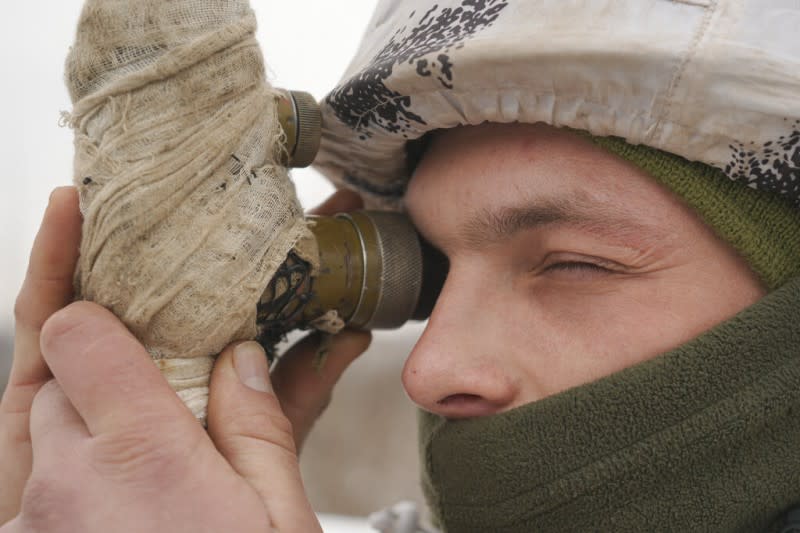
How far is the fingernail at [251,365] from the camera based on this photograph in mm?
785

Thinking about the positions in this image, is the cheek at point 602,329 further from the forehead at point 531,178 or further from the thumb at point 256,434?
the thumb at point 256,434

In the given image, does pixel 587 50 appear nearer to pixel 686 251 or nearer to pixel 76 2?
pixel 686 251

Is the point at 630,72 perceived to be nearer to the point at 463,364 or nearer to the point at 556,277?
the point at 556,277

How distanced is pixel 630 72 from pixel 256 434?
0.54 meters

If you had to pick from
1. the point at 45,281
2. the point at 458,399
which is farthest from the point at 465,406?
the point at 45,281

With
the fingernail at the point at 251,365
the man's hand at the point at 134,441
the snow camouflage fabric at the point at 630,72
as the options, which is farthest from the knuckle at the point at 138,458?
the snow camouflage fabric at the point at 630,72

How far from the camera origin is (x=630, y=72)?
736mm

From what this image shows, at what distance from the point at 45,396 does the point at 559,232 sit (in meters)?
0.60

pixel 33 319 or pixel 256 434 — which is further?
pixel 33 319

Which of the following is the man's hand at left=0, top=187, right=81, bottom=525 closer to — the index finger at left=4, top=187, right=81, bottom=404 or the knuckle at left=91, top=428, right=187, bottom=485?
the index finger at left=4, top=187, right=81, bottom=404

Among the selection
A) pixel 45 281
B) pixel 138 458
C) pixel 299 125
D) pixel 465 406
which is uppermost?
pixel 299 125

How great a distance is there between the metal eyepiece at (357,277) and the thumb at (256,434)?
0.07 m

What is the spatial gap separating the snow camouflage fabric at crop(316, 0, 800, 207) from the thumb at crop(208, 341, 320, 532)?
0.38 meters

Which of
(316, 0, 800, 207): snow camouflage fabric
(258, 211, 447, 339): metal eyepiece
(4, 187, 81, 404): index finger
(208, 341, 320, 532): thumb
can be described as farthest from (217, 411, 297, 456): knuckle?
(316, 0, 800, 207): snow camouflage fabric
